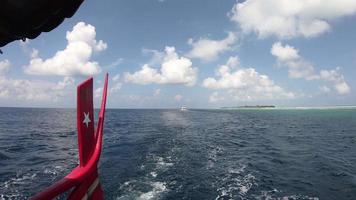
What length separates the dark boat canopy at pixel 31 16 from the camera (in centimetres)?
288

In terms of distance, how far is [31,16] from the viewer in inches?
120

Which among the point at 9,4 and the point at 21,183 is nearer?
the point at 9,4

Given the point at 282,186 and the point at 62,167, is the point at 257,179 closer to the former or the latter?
the point at 282,186

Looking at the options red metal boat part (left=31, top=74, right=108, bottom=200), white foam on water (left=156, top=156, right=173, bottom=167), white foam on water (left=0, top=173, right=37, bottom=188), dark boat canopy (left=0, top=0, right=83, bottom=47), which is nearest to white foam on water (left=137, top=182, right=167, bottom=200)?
white foam on water (left=156, top=156, right=173, bottom=167)

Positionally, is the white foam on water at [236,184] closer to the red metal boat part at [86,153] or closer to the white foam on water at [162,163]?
the white foam on water at [162,163]

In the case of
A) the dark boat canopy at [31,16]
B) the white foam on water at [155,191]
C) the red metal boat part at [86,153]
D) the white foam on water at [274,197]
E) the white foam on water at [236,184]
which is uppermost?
the dark boat canopy at [31,16]

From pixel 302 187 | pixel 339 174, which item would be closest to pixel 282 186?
pixel 302 187

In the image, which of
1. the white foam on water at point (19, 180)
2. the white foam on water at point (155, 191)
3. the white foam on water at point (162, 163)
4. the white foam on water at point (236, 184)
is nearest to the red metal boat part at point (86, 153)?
the white foam on water at point (155, 191)

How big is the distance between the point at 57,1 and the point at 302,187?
1617 centimetres

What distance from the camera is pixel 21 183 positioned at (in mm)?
15062

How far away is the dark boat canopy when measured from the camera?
288 cm

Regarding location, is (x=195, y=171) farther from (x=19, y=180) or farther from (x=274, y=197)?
(x=19, y=180)

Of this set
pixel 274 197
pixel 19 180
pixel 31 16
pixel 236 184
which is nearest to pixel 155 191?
pixel 236 184

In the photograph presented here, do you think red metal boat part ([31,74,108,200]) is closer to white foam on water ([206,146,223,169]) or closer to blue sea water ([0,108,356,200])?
blue sea water ([0,108,356,200])
